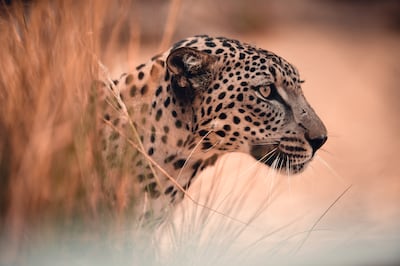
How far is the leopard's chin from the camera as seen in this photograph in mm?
3623

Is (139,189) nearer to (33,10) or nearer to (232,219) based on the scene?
(232,219)

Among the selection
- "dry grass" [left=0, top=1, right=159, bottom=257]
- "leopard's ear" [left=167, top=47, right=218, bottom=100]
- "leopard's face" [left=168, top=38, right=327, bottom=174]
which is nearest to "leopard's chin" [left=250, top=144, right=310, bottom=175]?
"leopard's face" [left=168, top=38, right=327, bottom=174]

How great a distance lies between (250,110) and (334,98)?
12.5 feet

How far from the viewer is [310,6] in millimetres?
8555

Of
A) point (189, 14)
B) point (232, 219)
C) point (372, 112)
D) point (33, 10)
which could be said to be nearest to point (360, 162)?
point (372, 112)

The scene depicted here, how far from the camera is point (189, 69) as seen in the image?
11.5 ft

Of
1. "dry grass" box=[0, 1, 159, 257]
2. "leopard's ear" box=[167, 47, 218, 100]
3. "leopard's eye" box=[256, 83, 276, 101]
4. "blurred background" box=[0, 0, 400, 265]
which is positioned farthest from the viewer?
"blurred background" box=[0, 0, 400, 265]

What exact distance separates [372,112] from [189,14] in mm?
1951

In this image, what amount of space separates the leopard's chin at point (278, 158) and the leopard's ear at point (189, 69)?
0.38m

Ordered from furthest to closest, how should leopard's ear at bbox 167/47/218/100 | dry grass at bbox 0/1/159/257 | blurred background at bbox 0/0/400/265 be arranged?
blurred background at bbox 0/0/400/265 < leopard's ear at bbox 167/47/218/100 < dry grass at bbox 0/1/159/257

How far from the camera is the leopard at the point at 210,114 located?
11.6 feet

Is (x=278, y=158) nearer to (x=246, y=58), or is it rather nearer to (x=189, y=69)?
(x=246, y=58)

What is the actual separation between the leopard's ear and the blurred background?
52 cm

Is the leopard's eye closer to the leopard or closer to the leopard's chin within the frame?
the leopard
